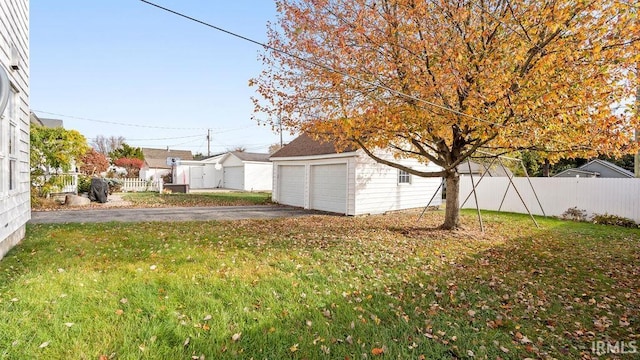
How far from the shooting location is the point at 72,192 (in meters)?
15.4

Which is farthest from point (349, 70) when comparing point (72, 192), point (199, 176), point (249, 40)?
point (199, 176)

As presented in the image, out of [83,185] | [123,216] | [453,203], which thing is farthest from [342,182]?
[83,185]

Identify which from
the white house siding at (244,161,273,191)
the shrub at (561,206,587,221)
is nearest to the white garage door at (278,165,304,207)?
the shrub at (561,206,587,221)

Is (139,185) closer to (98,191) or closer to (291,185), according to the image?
(98,191)

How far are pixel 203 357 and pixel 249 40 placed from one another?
12.7ft

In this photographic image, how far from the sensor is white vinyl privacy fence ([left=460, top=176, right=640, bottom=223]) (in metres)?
11.6

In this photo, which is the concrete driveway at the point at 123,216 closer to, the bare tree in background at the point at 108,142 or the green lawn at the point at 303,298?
the green lawn at the point at 303,298

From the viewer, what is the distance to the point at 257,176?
2927 cm

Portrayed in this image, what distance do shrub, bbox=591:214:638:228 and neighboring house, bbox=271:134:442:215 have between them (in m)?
5.64

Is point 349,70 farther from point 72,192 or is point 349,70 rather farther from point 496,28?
point 72,192

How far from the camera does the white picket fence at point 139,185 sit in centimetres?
2161
